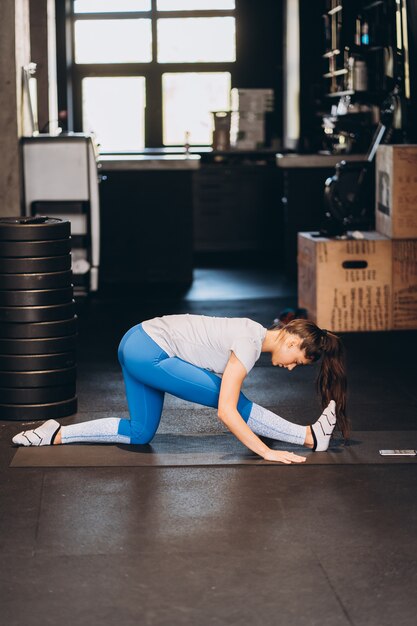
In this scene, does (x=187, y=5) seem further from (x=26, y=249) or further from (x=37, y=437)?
(x=37, y=437)

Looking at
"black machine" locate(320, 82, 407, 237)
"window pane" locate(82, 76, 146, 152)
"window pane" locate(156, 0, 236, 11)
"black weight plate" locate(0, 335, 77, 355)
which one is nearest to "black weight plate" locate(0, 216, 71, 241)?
"black weight plate" locate(0, 335, 77, 355)

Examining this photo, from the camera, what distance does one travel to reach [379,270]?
7578 millimetres

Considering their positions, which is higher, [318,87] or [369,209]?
[318,87]

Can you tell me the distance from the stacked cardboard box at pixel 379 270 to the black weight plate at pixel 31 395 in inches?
109

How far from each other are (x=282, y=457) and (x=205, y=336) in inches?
21.8

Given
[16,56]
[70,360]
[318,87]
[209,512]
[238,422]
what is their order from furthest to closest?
[318,87]
[16,56]
[70,360]
[238,422]
[209,512]

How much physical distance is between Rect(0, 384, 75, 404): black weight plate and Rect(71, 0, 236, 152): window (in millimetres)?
9171

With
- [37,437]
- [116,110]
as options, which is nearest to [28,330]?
[37,437]

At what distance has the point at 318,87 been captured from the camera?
40.7ft

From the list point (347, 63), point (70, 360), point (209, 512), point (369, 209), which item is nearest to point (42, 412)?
point (70, 360)

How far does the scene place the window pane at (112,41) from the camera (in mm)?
13914

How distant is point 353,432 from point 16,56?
4104 millimetres

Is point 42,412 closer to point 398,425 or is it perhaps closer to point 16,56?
point 398,425

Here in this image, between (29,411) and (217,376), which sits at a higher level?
(217,376)
